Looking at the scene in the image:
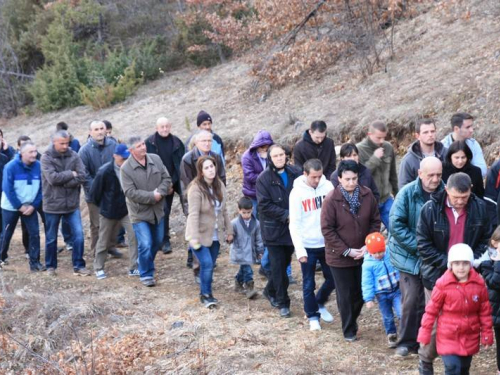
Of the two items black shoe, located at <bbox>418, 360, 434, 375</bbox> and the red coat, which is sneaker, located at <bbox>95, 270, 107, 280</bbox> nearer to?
black shoe, located at <bbox>418, 360, 434, 375</bbox>

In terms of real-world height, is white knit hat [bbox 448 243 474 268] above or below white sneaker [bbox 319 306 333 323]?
above

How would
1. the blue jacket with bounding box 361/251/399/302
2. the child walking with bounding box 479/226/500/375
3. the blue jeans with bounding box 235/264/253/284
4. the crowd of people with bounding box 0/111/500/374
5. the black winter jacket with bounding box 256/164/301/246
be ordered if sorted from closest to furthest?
the child walking with bounding box 479/226/500/375 → the crowd of people with bounding box 0/111/500/374 → the blue jacket with bounding box 361/251/399/302 → the black winter jacket with bounding box 256/164/301/246 → the blue jeans with bounding box 235/264/253/284

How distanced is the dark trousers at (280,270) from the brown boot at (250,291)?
797mm

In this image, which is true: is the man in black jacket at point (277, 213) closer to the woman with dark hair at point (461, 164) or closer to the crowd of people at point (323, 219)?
the crowd of people at point (323, 219)

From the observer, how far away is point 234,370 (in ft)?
22.8

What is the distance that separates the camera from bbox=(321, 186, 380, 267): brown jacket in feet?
23.7

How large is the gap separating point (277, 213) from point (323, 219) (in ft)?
3.47

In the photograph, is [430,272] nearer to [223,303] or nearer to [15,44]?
[223,303]

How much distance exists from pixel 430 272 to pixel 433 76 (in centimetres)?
798

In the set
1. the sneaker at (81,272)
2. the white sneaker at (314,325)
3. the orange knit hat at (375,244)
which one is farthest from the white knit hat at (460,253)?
the sneaker at (81,272)

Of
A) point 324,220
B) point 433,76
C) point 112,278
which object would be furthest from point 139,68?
point 324,220

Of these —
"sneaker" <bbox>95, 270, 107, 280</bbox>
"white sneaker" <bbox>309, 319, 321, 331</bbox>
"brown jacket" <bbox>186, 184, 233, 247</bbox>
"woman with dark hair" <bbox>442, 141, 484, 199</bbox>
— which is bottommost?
"white sneaker" <bbox>309, 319, 321, 331</bbox>

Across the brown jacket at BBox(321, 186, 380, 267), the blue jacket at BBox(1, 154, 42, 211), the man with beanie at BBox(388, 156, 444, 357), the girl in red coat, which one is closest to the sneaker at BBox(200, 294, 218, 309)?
the brown jacket at BBox(321, 186, 380, 267)

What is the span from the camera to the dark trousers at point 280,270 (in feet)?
27.6
